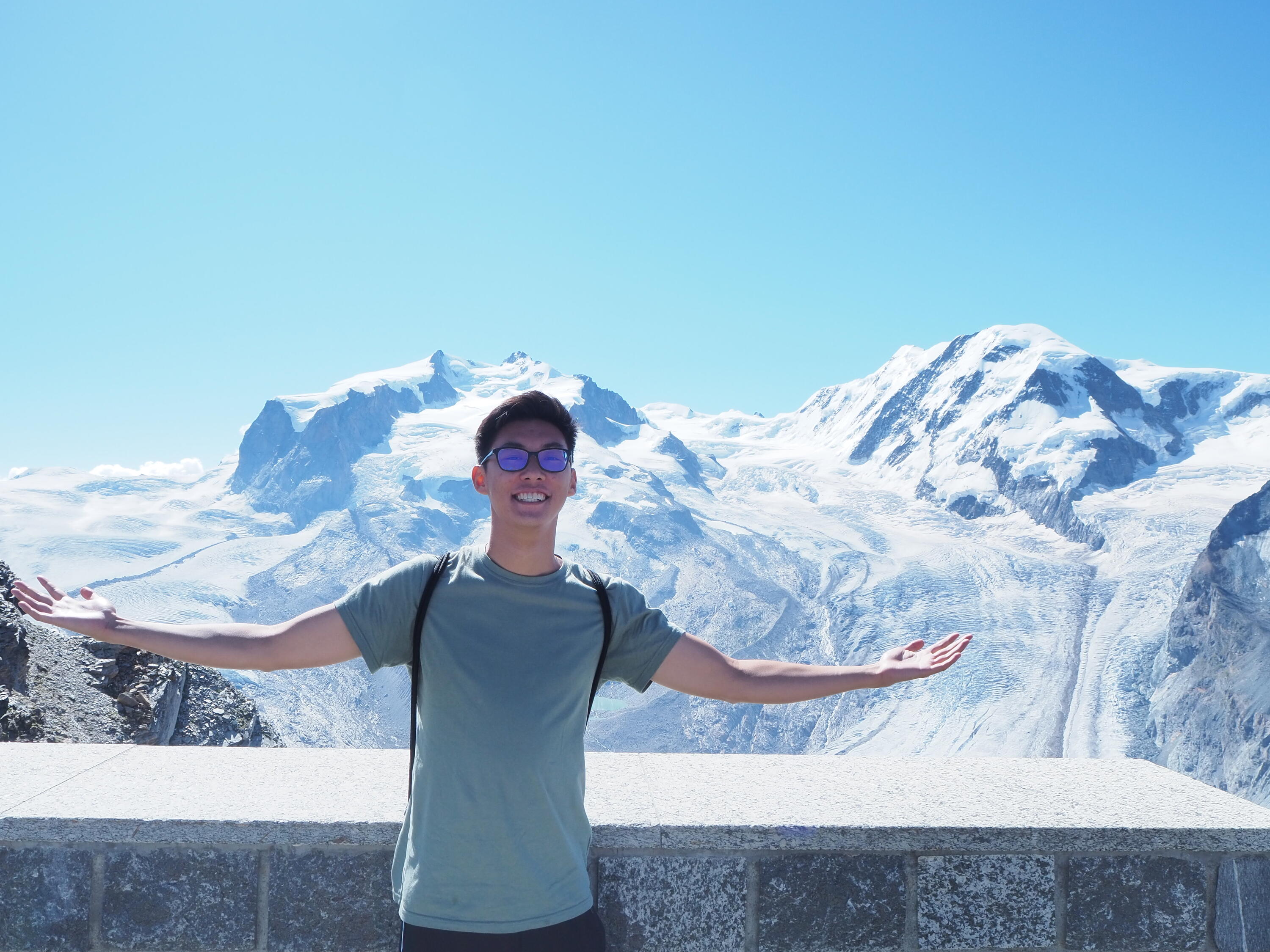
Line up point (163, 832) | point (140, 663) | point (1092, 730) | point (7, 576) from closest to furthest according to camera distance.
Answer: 1. point (163, 832)
2. point (7, 576)
3. point (140, 663)
4. point (1092, 730)

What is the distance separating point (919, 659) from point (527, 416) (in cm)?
141

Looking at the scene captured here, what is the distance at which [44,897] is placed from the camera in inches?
109

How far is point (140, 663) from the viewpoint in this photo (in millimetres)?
7031

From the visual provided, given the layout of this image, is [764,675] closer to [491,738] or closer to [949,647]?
[949,647]

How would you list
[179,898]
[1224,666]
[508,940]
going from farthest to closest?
[1224,666], [179,898], [508,940]

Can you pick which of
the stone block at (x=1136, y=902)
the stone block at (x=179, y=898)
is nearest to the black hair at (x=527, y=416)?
the stone block at (x=179, y=898)

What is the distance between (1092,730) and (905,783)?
7466 inches

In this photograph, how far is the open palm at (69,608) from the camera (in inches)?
99.0

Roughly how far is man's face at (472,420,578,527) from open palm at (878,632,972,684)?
105 cm

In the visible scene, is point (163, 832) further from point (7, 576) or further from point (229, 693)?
point (229, 693)

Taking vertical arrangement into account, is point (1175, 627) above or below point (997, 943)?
below

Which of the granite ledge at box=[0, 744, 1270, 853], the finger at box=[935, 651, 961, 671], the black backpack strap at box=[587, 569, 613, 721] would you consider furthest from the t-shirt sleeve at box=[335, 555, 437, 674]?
the finger at box=[935, 651, 961, 671]

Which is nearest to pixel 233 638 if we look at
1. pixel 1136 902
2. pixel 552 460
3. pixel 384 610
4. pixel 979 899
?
pixel 384 610

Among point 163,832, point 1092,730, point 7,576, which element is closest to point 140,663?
point 7,576
